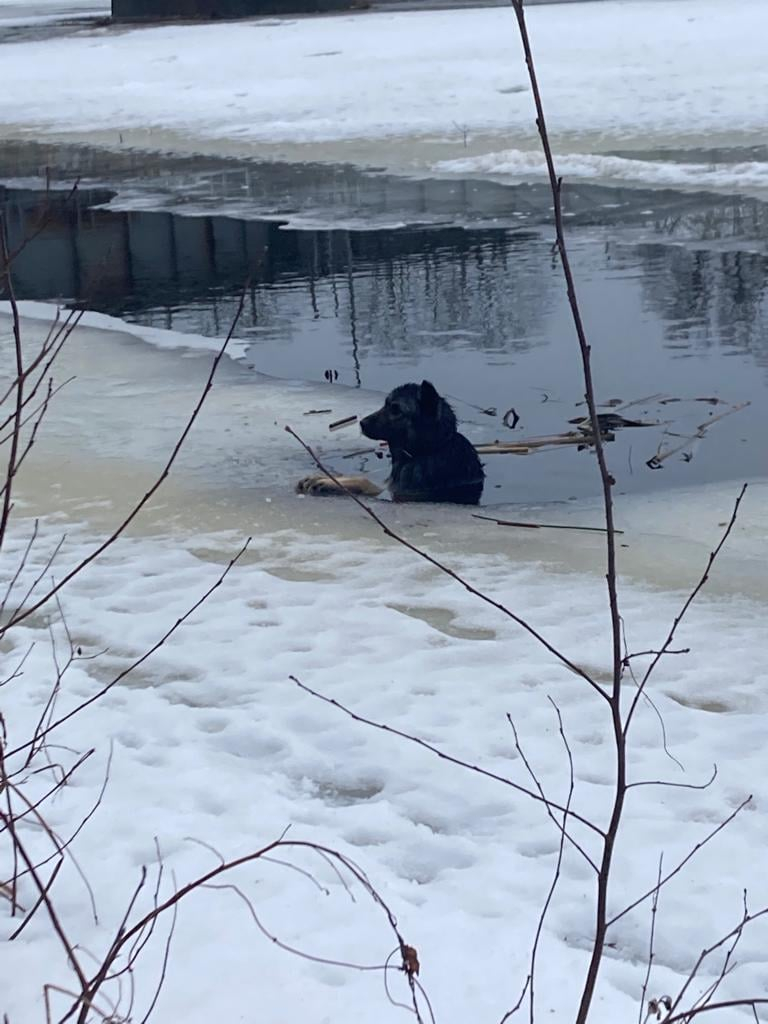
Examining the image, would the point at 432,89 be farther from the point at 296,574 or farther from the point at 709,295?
the point at 296,574

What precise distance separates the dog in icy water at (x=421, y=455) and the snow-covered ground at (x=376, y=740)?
0.28m

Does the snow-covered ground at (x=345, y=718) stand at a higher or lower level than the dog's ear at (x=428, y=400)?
lower

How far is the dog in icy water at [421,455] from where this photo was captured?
6.49 meters

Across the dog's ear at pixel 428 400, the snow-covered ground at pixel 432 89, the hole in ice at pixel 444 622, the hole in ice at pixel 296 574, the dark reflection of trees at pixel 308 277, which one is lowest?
the hole in ice at pixel 444 622

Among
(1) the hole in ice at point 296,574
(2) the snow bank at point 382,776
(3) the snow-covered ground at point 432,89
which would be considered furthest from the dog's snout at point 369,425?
(3) the snow-covered ground at point 432,89

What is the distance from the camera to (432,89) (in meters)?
22.9

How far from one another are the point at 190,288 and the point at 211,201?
413 cm

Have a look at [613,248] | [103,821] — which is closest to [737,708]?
[103,821]

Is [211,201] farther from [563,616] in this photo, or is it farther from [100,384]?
[563,616]

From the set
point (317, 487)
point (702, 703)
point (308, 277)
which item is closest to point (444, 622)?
point (702, 703)

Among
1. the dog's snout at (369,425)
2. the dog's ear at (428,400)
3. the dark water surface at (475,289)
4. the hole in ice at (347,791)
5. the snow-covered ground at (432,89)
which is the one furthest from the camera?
the snow-covered ground at (432,89)

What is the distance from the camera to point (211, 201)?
15.4m

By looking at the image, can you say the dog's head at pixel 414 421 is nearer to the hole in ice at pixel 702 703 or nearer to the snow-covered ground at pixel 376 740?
the snow-covered ground at pixel 376 740

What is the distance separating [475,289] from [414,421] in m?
4.21
